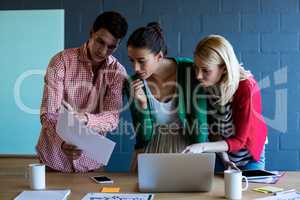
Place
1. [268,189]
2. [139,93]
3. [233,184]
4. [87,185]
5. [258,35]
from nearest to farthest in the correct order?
[233,184]
[268,189]
[87,185]
[139,93]
[258,35]

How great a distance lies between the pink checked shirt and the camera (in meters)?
2.21

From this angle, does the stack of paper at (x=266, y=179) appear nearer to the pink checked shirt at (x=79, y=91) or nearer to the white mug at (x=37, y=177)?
the pink checked shirt at (x=79, y=91)

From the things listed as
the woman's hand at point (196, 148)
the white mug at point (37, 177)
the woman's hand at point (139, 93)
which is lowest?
the white mug at point (37, 177)

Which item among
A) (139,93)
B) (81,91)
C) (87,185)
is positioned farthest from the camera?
(81,91)

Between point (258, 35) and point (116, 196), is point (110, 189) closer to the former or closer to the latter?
point (116, 196)

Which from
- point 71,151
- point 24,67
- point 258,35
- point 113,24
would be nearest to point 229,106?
point 113,24

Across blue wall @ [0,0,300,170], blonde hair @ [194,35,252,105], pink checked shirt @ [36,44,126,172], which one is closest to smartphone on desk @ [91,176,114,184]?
pink checked shirt @ [36,44,126,172]

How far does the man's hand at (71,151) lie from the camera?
2.08 m

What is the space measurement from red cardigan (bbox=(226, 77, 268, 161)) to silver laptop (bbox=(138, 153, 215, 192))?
0.38 meters

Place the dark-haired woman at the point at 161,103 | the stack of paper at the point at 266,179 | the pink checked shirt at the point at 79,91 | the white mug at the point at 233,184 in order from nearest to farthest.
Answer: the white mug at the point at 233,184
the stack of paper at the point at 266,179
the dark-haired woman at the point at 161,103
the pink checked shirt at the point at 79,91

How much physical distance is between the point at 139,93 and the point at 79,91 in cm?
33

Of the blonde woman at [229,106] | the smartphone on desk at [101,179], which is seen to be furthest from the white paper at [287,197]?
the smartphone on desk at [101,179]

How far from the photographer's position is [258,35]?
3213 millimetres

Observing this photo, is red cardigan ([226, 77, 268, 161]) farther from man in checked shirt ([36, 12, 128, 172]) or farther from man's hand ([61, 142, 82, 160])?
man's hand ([61, 142, 82, 160])
